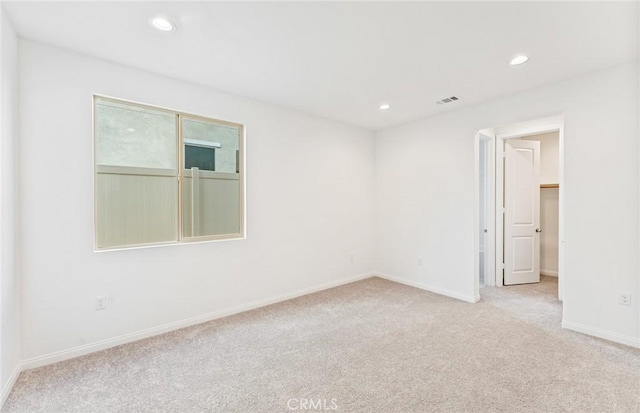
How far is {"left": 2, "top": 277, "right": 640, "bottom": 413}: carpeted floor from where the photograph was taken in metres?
1.88

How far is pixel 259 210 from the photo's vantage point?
12.1 feet

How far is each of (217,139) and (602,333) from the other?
449 centimetres

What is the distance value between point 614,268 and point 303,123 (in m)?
3.80

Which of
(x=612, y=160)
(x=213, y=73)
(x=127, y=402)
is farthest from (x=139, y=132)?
(x=612, y=160)

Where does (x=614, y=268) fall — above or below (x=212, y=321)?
above

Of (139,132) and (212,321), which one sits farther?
(212,321)

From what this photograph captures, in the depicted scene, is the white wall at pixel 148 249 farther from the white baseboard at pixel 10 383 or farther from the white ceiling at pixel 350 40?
the white ceiling at pixel 350 40

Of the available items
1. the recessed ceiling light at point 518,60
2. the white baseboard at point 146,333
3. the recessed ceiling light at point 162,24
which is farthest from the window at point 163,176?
the recessed ceiling light at point 518,60

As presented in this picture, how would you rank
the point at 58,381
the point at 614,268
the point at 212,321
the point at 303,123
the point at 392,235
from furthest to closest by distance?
the point at 392,235, the point at 303,123, the point at 212,321, the point at 614,268, the point at 58,381

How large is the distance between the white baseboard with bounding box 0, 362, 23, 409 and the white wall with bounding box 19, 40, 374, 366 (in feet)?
0.31

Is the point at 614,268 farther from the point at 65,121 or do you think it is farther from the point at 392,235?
the point at 65,121

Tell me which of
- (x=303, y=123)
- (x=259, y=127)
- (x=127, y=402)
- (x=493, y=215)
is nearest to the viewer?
(x=127, y=402)

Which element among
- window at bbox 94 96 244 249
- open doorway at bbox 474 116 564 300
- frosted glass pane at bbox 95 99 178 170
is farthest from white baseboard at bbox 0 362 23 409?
open doorway at bbox 474 116 564 300

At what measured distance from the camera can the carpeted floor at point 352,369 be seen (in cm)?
188
